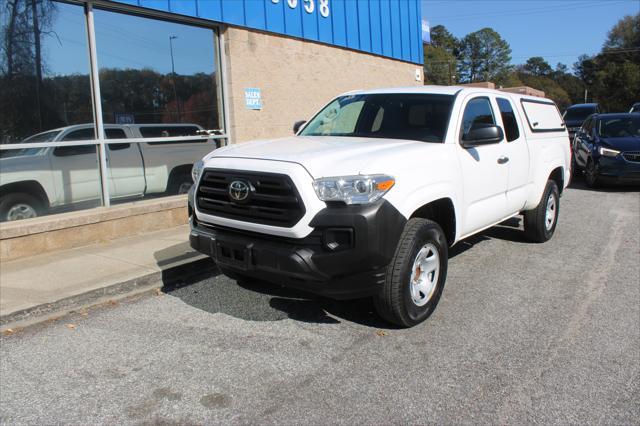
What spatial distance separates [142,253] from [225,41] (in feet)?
14.0

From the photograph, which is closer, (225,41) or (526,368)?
(526,368)

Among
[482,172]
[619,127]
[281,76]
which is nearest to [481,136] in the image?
[482,172]

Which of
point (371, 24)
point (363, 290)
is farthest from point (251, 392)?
point (371, 24)

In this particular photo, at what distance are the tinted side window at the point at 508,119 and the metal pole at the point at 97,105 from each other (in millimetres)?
5130

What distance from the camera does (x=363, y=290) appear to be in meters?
3.87

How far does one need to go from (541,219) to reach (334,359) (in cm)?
415

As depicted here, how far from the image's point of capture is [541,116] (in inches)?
273

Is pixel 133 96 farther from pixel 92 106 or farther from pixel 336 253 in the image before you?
pixel 336 253

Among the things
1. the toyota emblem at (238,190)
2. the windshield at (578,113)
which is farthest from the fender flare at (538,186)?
the windshield at (578,113)

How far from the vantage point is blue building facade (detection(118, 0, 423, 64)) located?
8.64 metres

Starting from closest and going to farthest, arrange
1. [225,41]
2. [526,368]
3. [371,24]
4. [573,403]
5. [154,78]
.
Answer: [573,403] < [526,368] < [154,78] < [225,41] < [371,24]

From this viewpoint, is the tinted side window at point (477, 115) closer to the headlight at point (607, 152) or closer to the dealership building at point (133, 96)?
the dealership building at point (133, 96)

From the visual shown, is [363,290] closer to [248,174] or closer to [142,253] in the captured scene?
[248,174]

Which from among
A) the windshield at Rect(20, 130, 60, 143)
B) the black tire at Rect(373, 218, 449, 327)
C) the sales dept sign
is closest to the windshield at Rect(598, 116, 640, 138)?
the sales dept sign
